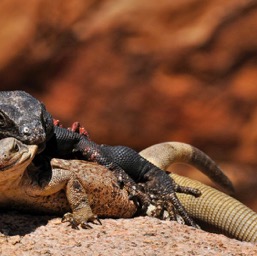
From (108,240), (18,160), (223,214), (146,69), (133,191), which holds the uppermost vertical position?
(146,69)

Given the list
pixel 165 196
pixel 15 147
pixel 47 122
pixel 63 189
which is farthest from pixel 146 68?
pixel 15 147

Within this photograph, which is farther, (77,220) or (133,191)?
(133,191)

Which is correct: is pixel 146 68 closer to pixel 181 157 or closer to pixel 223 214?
pixel 181 157

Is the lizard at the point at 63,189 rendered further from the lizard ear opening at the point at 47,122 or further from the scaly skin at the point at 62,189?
the lizard ear opening at the point at 47,122

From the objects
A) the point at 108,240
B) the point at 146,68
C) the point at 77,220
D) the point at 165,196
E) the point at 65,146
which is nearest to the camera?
the point at 108,240

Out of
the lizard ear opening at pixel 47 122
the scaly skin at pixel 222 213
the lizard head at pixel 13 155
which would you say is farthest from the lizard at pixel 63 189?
the scaly skin at pixel 222 213

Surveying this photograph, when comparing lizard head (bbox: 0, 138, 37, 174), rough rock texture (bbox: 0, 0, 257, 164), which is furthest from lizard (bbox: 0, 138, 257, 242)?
rough rock texture (bbox: 0, 0, 257, 164)

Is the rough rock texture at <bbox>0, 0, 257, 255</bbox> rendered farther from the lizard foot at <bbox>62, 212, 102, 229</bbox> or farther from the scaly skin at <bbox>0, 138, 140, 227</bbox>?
the lizard foot at <bbox>62, 212, 102, 229</bbox>
